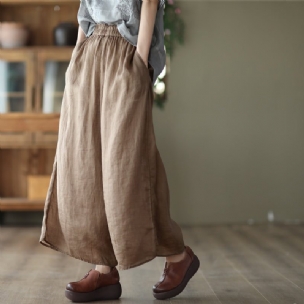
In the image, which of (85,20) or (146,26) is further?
(85,20)

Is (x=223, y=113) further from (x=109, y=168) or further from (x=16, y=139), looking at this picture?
(x=109, y=168)

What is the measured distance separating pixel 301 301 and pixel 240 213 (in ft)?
9.72

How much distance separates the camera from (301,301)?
2191 mm

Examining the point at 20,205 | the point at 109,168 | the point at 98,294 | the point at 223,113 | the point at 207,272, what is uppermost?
the point at 109,168

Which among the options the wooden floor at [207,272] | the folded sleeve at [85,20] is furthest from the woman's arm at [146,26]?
the wooden floor at [207,272]

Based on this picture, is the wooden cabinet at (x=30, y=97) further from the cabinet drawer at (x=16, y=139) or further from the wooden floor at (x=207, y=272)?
the wooden floor at (x=207, y=272)

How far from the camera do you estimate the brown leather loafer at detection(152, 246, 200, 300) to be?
7.24 ft

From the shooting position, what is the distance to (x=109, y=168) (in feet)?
6.72

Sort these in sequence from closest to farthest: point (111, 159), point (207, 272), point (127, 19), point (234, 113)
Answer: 1. point (111, 159)
2. point (127, 19)
3. point (207, 272)
4. point (234, 113)

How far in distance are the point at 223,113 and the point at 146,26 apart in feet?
10.2

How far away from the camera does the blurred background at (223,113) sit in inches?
201

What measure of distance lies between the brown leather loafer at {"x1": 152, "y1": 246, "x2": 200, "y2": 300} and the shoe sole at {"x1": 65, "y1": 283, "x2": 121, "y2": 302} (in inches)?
5.4

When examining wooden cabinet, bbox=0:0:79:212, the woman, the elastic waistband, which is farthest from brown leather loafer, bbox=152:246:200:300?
wooden cabinet, bbox=0:0:79:212

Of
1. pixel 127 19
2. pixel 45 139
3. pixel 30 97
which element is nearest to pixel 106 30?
pixel 127 19
